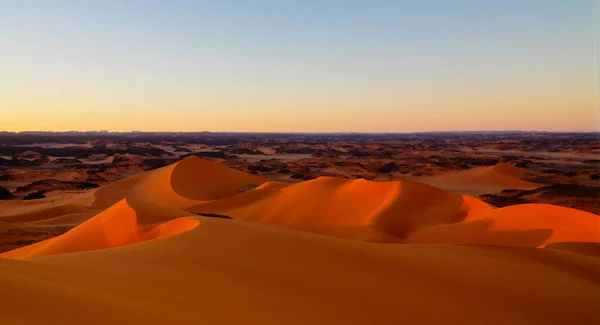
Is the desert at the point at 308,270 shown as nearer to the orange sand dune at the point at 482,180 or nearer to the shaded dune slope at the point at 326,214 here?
the shaded dune slope at the point at 326,214

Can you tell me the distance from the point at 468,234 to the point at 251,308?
835cm

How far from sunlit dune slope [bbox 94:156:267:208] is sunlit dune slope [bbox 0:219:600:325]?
575 inches

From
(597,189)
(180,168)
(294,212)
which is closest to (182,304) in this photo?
(294,212)

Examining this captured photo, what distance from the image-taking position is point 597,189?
22438mm

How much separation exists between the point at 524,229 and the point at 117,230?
9.94 metres

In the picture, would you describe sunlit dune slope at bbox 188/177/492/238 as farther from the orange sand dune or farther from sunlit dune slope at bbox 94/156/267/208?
the orange sand dune

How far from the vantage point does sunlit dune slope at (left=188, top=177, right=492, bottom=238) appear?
44.5 feet

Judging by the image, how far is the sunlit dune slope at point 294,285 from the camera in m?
3.51

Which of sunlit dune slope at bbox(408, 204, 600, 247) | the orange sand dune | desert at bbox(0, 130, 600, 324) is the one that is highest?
desert at bbox(0, 130, 600, 324)

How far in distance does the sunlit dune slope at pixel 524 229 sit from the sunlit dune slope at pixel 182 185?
12.7m

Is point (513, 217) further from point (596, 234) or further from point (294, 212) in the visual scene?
Answer: point (294, 212)

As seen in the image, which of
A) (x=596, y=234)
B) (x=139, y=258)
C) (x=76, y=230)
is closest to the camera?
(x=139, y=258)

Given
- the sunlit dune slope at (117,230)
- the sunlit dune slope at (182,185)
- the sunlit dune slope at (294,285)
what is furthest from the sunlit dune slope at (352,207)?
the sunlit dune slope at (294,285)

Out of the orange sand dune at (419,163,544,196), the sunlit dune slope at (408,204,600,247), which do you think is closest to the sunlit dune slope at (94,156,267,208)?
the sunlit dune slope at (408,204,600,247)
